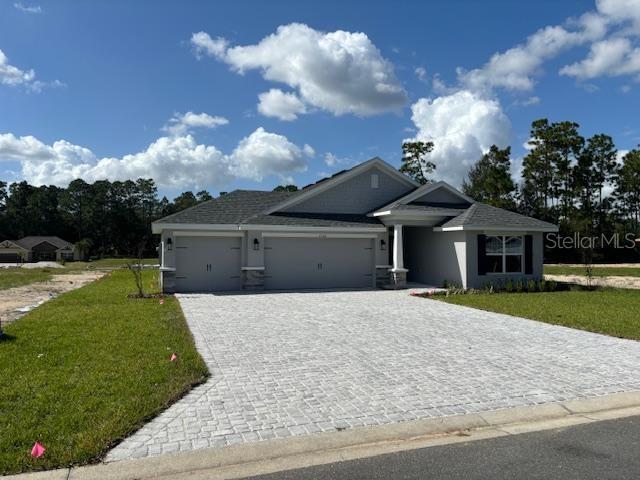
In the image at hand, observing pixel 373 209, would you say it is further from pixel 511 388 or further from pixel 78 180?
pixel 78 180

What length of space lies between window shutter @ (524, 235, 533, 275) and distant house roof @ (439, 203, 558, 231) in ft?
1.92

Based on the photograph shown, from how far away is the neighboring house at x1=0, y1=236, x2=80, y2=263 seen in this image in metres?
64.3

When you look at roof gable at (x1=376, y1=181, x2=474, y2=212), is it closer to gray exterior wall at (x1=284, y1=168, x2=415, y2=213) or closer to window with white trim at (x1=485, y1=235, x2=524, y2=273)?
gray exterior wall at (x1=284, y1=168, x2=415, y2=213)

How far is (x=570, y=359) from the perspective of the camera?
300 inches

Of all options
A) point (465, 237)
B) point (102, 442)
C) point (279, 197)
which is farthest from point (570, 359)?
point (279, 197)

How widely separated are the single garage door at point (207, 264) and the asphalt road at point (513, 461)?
14.6 m

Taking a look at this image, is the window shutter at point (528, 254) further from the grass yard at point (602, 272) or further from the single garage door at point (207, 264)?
the single garage door at point (207, 264)

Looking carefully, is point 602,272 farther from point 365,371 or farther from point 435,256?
point 365,371

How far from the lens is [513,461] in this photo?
13.6 ft

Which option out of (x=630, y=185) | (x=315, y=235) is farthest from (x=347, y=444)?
(x=630, y=185)

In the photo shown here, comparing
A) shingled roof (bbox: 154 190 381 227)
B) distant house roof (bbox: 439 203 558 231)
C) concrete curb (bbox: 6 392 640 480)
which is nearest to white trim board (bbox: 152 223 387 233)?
shingled roof (bbox: 154 190 381 227)

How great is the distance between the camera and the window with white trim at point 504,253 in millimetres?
18812

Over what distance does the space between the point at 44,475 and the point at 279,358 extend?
164 inches

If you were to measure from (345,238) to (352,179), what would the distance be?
2.82 m
